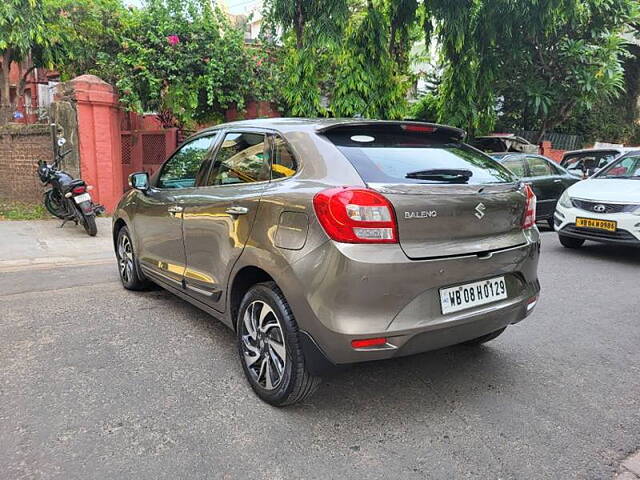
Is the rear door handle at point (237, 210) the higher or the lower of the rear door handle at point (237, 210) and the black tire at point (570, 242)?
the higher

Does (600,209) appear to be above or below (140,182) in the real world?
below

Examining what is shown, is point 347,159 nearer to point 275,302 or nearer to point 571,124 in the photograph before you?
point 275,302

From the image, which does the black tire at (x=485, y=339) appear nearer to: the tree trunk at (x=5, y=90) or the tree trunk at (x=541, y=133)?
the tree trunk at (x=5, y=90)

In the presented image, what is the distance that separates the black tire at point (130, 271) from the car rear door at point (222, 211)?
4.36 ft

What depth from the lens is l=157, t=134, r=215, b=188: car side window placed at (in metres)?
3.94

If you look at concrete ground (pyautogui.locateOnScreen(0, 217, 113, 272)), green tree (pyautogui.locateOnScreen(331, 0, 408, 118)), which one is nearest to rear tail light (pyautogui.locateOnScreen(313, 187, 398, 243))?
concrete ground (pyautogui.locateOnScreen(0, 217, 113, 272))

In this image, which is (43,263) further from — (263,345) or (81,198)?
(263,345)

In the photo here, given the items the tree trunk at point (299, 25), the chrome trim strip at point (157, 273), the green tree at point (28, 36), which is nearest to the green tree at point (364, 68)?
the tree trunk at point (299, 25)

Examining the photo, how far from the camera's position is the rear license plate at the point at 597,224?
6469mm

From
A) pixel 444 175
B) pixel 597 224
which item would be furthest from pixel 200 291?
pixel 597 224

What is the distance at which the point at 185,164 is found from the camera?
4223mm

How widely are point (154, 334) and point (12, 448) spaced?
155cm

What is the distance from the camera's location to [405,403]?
2943mm

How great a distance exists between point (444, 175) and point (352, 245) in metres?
0.81
